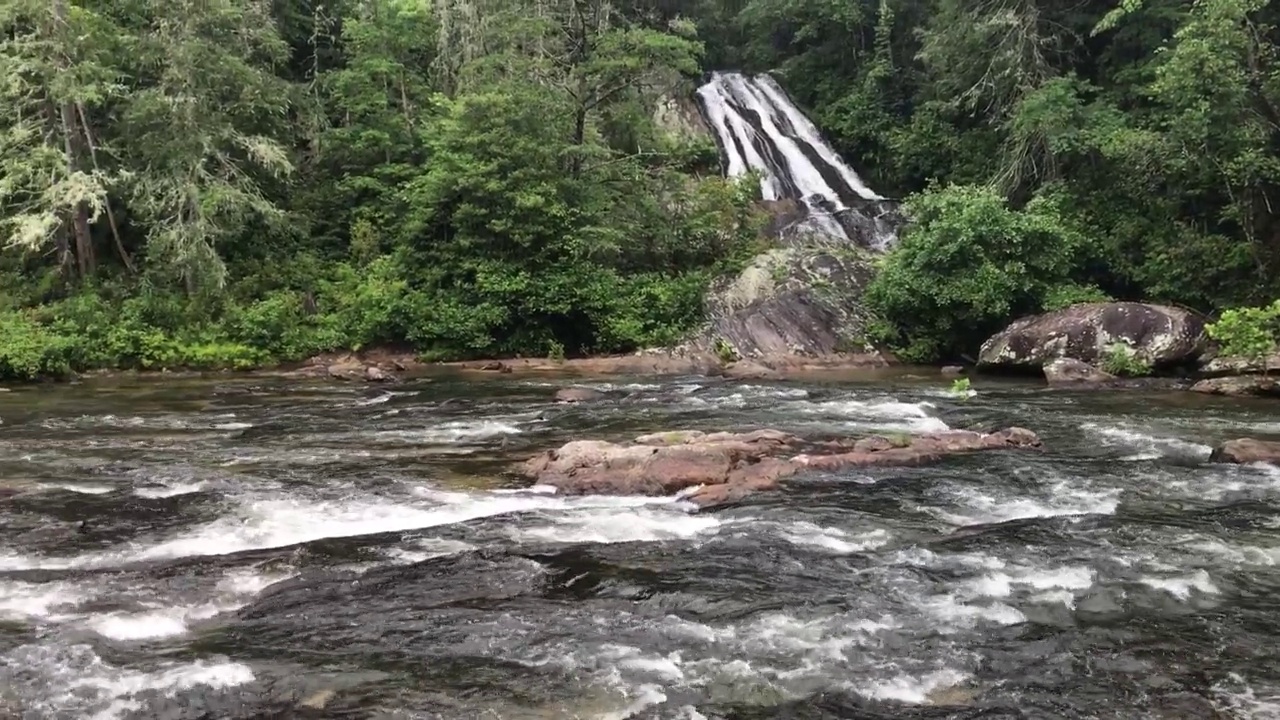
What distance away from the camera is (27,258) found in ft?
81.7

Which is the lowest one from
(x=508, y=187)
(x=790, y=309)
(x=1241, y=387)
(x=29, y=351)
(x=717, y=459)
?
(x=1241, y=387)

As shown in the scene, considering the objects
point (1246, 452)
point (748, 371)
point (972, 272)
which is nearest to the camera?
point (1246, 452)

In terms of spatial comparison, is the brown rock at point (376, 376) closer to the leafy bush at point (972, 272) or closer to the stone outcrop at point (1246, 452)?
the leafy bush at point (972, 272)

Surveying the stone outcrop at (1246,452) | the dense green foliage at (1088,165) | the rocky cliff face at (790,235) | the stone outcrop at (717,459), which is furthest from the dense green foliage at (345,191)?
the stone outcrop at (1246,452)

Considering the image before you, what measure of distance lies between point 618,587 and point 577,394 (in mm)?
10081

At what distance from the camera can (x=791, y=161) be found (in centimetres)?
→ 3341

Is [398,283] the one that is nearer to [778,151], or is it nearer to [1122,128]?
[778,151]

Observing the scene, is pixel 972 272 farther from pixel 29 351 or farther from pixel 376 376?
pixel 29 351

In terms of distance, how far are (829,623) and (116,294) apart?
75.1 ft

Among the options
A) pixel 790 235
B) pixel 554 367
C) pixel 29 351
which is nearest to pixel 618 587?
pixel 554 367

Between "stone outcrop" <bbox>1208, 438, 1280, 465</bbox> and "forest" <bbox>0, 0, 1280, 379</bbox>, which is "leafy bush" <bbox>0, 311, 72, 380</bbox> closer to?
"forest" <bbox>0, 0, 1280, 379</bbox>

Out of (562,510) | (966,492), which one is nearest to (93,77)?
(562,510)

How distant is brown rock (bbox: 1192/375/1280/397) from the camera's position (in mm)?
16453

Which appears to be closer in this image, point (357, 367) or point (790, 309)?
point (357, 367)
